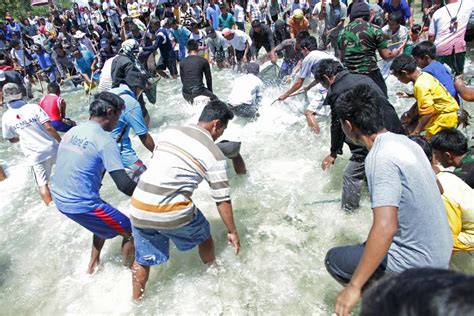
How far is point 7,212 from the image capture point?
16.8 ft

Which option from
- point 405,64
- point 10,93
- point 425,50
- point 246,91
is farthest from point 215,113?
point 246,91

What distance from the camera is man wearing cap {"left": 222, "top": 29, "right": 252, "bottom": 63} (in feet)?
28.4

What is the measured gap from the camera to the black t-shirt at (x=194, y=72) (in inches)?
228

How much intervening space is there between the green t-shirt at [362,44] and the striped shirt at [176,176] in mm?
2575

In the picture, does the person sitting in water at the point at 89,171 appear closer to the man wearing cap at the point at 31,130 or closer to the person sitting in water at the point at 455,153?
the man wearing cap at the point at 31,130

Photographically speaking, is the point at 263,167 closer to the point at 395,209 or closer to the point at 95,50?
the point at 395,209

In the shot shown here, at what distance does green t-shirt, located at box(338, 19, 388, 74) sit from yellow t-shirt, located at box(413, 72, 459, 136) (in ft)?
3.12

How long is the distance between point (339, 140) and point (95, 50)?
10545 mm

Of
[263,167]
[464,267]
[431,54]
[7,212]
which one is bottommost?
[7,212]

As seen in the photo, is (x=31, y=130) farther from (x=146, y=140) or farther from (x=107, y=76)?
(x=107, y=76)

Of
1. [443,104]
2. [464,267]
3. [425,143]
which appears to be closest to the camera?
[425,143]

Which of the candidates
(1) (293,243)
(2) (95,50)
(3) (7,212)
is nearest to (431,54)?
(1) (293,243)

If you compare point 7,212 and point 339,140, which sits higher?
point 339,140

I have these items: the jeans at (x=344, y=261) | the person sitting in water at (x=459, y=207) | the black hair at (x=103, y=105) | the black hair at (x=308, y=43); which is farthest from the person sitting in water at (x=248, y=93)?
the jeans at (x=344, y=261)
